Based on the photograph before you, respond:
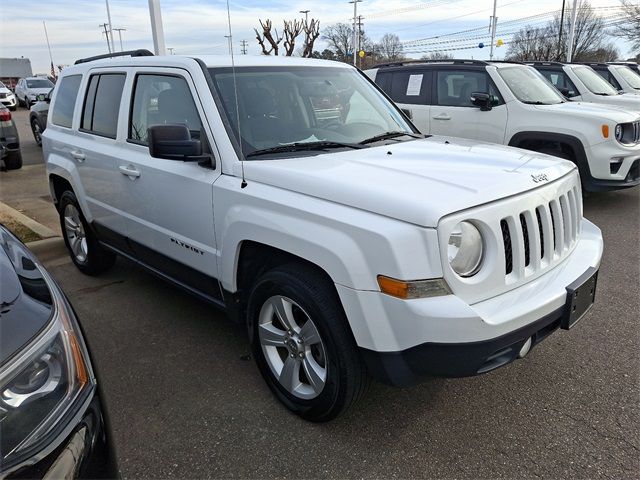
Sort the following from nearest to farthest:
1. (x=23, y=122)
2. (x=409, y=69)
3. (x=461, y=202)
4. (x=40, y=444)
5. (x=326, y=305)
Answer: (x=40, y=444) < (x=461, y=202) < (x=326, y=305) < (x=409, y=69) < (x=23, y=122)

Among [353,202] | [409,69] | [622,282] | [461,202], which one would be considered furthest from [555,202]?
[409,69]

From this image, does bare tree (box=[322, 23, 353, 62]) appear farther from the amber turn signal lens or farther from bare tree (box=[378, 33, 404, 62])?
the amber turn signal lens

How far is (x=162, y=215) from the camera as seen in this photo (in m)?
3.45

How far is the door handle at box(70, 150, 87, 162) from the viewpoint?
14.0 feet

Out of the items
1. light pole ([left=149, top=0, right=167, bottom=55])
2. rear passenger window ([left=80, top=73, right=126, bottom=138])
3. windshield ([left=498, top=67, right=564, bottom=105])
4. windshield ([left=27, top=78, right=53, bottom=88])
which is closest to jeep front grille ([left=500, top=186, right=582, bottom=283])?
rear passenger window ([left=80, top=73, right=126, bottom=138])

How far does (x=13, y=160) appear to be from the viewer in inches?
405

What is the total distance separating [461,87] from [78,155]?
5702mm

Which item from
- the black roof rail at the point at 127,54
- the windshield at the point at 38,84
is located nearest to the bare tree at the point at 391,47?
the windshield at the point at 38,84

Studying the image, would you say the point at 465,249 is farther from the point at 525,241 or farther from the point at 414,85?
the point at 414,85

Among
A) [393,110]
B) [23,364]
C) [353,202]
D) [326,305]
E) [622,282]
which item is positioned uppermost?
[393,110]

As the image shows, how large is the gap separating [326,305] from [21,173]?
33.4 feet

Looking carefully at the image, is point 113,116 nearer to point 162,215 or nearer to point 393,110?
point 162,215

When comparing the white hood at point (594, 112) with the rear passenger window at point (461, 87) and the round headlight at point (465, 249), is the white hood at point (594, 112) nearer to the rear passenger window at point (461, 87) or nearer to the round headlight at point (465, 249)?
the rear passenger window at point (461, 87)

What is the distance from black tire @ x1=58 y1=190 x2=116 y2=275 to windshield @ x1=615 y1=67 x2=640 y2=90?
13.9 metres
